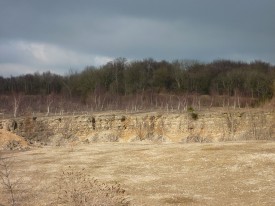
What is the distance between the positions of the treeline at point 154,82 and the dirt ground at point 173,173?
44.4m

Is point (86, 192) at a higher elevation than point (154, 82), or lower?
lower

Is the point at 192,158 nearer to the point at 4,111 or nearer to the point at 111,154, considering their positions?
the point at 111,154

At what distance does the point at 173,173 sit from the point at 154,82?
251ft

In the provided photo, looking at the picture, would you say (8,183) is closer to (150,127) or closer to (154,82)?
(150,127)

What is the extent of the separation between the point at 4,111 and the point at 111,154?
42.6 meters

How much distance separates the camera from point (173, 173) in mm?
24594

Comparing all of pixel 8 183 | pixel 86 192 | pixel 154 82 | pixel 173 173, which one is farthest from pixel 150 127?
pixel 154 82

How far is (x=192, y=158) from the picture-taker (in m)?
27.8

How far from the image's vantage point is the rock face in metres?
52.4

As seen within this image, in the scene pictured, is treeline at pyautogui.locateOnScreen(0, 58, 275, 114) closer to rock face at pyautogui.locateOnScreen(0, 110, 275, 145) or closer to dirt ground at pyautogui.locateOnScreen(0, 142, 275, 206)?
rock face at pyautogui.locateOnScreen(0, 110, 275, 145)

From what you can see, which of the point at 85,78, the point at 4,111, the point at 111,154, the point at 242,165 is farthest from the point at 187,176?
the point at 85,78

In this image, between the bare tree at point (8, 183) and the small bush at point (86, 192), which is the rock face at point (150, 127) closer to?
the bare tree at point (8, 183)

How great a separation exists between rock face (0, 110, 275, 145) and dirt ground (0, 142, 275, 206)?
66.4 feet

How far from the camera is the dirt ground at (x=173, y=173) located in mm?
19500
